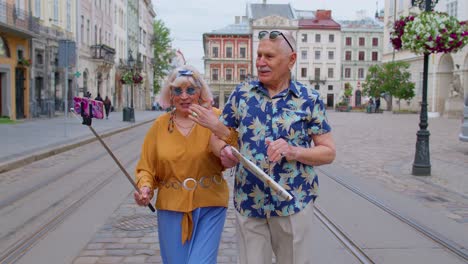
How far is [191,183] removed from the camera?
3.20 m

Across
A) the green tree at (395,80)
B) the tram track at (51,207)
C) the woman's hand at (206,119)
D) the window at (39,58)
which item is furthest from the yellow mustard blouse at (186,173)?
the green tree at (395,80)

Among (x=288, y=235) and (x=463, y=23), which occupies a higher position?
(x=463, y=23)

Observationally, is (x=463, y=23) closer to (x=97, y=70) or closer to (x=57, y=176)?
(x=57, y=176)

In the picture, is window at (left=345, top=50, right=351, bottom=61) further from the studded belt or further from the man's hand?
the man's hand

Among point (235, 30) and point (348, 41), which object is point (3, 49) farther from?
point (348, 41)

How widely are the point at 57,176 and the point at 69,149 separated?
17.8 ft

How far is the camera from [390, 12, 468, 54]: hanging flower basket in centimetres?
1002

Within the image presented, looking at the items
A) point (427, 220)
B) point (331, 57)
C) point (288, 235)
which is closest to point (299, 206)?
point (288, 235)

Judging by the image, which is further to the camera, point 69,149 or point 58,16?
point 58,16

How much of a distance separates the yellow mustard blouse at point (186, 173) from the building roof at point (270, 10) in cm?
8556

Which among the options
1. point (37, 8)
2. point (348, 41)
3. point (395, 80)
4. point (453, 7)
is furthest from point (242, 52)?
point (37, 8)

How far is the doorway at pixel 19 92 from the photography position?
29516 millimetres

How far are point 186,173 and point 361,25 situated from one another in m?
89.8

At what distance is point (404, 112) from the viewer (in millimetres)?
52562
